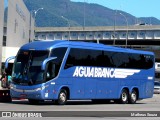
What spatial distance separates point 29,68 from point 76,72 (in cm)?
289

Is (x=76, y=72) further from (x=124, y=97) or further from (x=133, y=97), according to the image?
(x=133, y=97)

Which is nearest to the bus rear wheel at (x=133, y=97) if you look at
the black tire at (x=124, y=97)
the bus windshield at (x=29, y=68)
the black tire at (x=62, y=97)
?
the black tire at (x=124, y=97)

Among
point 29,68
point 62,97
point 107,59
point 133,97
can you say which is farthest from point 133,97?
point 29,68

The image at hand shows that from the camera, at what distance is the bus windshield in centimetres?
2533

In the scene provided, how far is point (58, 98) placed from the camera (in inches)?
1037

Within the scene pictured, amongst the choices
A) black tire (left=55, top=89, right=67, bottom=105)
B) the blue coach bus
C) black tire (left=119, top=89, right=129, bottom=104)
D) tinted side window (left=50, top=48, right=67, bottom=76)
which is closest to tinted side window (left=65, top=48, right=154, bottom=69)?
the blue coach bus

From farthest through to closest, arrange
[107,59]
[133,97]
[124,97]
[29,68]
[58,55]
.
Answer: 1. [133,97]
2. [124,97]
3. [107,59]
4. [58,55]
5. [29,68]

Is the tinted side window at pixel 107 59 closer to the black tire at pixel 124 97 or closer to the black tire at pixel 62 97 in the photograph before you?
the black tire at pixel 62 97

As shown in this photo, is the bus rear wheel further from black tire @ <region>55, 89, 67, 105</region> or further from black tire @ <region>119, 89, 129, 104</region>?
black tire @ <region>55, 89, 67, 105</region>

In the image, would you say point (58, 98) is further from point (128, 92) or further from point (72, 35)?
point (72, 35)

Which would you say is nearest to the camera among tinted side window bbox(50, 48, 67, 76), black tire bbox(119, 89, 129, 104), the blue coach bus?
the blue coach bus

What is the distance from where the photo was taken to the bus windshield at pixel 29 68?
83.1ft

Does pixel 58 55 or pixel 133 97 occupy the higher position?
pixel 58 55

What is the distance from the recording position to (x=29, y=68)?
2556 centimetres
